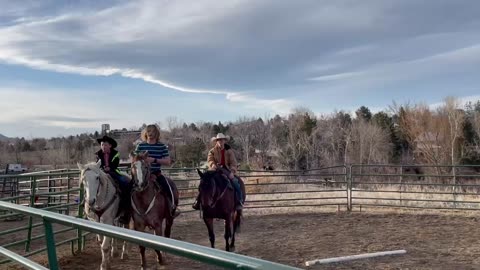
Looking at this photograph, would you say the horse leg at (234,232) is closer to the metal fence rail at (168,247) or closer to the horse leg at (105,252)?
the horse leg at (105,252)

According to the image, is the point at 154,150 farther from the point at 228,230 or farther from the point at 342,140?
the point at 342,140

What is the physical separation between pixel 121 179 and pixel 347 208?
764cm

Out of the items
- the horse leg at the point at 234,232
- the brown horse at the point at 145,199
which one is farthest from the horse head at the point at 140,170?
the horse leg at the point at 234,232

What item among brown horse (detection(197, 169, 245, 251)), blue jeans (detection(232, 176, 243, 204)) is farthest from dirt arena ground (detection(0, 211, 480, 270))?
blue jeans (detection(232, 176, 243, 204))

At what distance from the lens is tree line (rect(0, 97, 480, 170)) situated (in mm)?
35656

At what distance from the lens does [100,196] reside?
5742 mm

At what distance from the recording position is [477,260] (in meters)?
6.68

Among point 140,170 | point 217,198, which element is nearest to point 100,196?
point 140,170

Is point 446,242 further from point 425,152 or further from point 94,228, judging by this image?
point 425,152

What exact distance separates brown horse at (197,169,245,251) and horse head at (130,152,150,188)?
1.21 m

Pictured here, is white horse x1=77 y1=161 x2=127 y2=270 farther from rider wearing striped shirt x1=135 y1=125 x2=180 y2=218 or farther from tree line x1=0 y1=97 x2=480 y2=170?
tree line x1=0 y1=97 x2=480 y2=170

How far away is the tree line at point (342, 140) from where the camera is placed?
35.7 m

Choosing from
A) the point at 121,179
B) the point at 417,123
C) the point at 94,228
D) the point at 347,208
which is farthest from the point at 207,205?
the point at 417,123

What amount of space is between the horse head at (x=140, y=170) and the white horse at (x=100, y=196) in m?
0.38
